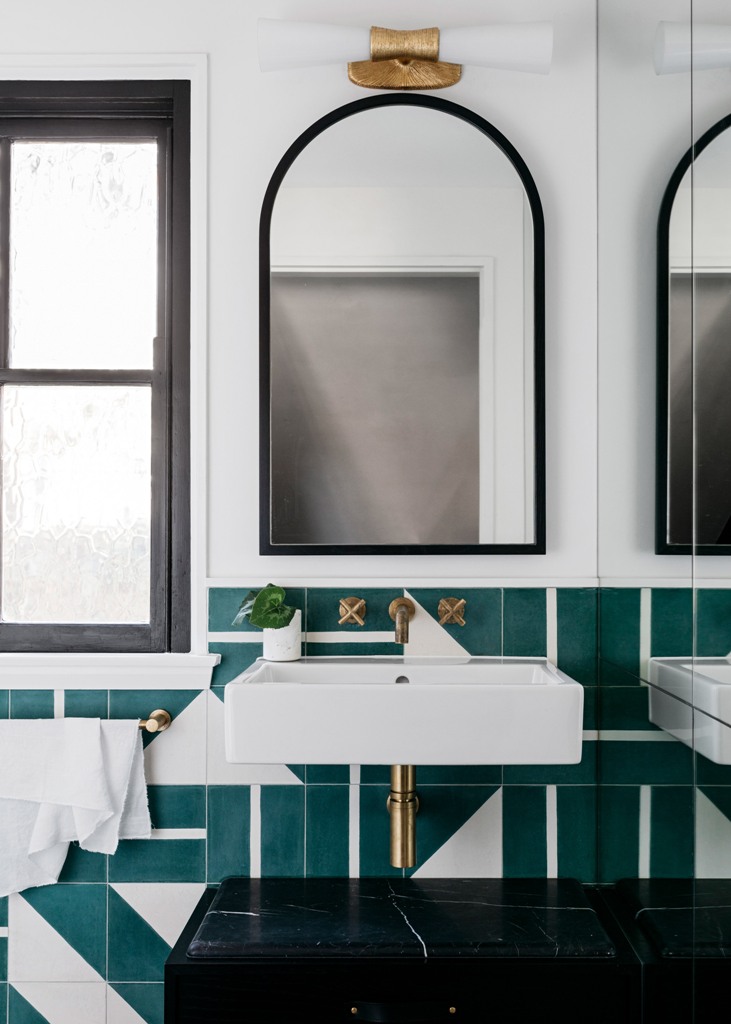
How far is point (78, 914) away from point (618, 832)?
1130mm

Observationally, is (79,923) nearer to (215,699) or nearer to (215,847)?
(215,847)

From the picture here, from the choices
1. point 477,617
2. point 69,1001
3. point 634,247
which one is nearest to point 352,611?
point 477,617

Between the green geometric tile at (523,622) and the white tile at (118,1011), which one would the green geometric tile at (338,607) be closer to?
the green geometric tile at (523,622)

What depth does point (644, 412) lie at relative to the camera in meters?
1.43

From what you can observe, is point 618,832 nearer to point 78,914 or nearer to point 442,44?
point 78,914

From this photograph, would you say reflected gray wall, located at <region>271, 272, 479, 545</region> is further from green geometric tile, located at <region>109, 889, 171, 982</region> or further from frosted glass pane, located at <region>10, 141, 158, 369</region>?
green geometric tile, located at <region>109, 889, 171, 982</region>

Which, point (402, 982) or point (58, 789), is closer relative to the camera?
point (402, 982)

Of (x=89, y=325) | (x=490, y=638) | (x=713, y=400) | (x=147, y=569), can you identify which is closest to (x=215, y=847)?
(x=147, y=569)

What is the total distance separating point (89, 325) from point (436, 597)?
0.98 m

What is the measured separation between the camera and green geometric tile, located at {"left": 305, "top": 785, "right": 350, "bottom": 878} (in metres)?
1.68

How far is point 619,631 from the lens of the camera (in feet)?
5.04

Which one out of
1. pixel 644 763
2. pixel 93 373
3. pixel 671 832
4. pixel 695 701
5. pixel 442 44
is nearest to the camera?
pixel 695 701

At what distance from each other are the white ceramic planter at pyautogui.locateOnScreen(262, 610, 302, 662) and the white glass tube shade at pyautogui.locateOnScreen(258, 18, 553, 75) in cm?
116

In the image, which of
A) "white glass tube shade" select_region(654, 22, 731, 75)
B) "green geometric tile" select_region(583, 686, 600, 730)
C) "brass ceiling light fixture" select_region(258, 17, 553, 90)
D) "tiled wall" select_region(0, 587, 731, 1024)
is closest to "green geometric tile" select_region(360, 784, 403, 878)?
"tiled wall" select_region(0, 587, 731, 1024)
